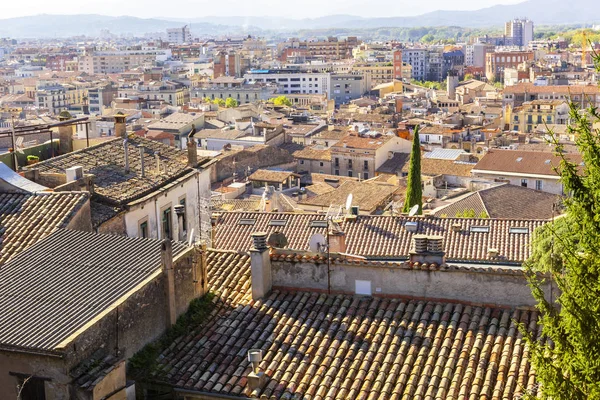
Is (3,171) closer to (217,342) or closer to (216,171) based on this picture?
(217,342)

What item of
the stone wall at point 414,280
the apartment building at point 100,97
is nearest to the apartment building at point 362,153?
the stone wall at point 414,280

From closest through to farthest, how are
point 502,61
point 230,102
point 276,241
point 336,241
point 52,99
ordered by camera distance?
point 276,241 < point 336,241 < point 230,102 < point 52,99 < point 502,61

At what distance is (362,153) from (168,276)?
168 feet

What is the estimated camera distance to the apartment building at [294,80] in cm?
14350

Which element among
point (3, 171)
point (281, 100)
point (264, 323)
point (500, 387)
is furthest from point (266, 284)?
point (281, 100)

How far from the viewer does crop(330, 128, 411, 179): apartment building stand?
62.3 metres

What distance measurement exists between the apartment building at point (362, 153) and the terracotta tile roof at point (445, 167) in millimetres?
5590

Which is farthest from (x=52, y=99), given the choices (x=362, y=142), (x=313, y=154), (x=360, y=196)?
(x=360, y=196)

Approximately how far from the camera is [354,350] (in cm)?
1138

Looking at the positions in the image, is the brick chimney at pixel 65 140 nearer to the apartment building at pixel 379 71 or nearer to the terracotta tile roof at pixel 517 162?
the terracotta tile roof at pixel 517 162

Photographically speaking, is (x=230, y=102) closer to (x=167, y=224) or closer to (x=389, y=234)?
(x=389, y=234)

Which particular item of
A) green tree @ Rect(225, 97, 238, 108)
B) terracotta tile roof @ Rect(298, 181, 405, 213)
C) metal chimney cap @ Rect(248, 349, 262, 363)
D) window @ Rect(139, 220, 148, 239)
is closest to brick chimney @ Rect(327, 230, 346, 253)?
window @ Rect(139, 220, 148, 239)

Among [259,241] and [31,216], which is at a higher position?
[31,216]

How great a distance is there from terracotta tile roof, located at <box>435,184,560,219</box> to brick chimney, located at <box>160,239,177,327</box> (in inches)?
1032
